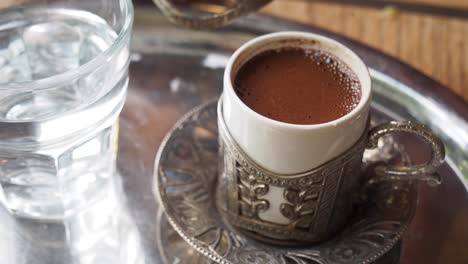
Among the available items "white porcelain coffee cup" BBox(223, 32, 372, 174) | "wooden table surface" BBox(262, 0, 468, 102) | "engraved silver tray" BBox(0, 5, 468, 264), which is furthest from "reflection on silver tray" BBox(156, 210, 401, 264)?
"wooden table surface" BBox(262, 0, 468, 102)

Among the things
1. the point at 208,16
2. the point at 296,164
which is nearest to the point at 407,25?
the point at 208,16

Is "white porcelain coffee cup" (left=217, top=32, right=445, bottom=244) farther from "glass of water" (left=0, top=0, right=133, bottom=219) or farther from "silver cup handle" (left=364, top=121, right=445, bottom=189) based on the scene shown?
"glass of water" (left=0, top=0, right=133, bottom=219)

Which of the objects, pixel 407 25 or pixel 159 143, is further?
pixel 407 25

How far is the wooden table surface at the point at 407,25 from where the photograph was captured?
84 centimetres

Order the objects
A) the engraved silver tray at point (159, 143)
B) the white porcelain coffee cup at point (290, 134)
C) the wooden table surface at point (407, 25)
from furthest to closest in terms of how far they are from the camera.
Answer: the wooden table surface at point (407, 25) → the engraved silver tray at point (159, 143) → the white porcelain coffee cup at point (290, 134)

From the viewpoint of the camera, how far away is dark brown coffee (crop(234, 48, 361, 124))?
1.74 ft

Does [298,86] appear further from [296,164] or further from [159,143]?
[159,143]

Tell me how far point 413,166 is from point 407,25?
1.16 feet

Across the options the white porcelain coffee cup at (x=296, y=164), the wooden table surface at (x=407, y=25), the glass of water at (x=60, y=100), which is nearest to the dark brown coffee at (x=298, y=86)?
the white porcelain coffee cup at (x=296, y=164)

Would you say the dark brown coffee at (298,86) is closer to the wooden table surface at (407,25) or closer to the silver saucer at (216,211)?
the silver saucer at (216,211)

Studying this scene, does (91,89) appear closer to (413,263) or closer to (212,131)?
(212,131)

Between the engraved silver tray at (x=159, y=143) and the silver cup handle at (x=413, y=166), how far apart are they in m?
0.07

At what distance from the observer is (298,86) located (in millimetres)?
550

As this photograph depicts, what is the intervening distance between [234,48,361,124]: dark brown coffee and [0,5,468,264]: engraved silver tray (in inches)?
6.0
